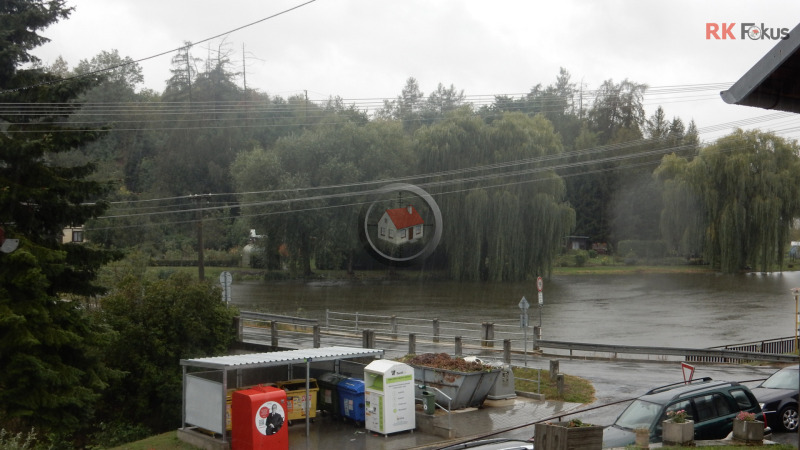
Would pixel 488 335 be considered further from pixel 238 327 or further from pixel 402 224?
pixel 402 224

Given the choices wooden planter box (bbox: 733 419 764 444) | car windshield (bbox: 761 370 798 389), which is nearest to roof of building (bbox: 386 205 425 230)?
car windshield (bbox: 761 370 798 389)

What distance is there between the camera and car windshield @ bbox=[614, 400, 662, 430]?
1343 cm

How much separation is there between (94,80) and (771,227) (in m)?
47.7

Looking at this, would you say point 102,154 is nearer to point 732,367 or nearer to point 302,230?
point 302,230

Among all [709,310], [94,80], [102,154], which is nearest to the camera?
[94,80]

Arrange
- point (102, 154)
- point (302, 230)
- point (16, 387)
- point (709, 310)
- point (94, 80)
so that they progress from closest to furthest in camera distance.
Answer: point (16, 387) < point (94, 80) < point (709, 310) < point (302, 230) < point (102, 154)

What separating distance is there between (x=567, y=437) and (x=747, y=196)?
165 ft

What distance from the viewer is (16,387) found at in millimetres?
17484

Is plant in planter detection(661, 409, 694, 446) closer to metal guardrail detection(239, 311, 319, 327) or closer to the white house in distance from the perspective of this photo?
metal guardrail detection(239, 311, 319, 327)

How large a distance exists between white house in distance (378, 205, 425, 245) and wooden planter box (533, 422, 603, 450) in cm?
4352

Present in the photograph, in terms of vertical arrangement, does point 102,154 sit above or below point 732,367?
above

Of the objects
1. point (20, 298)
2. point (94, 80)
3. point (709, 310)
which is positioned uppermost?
point (94, 80)

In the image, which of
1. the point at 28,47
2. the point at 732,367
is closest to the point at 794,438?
the point at 732,367

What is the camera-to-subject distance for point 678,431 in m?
12.5
